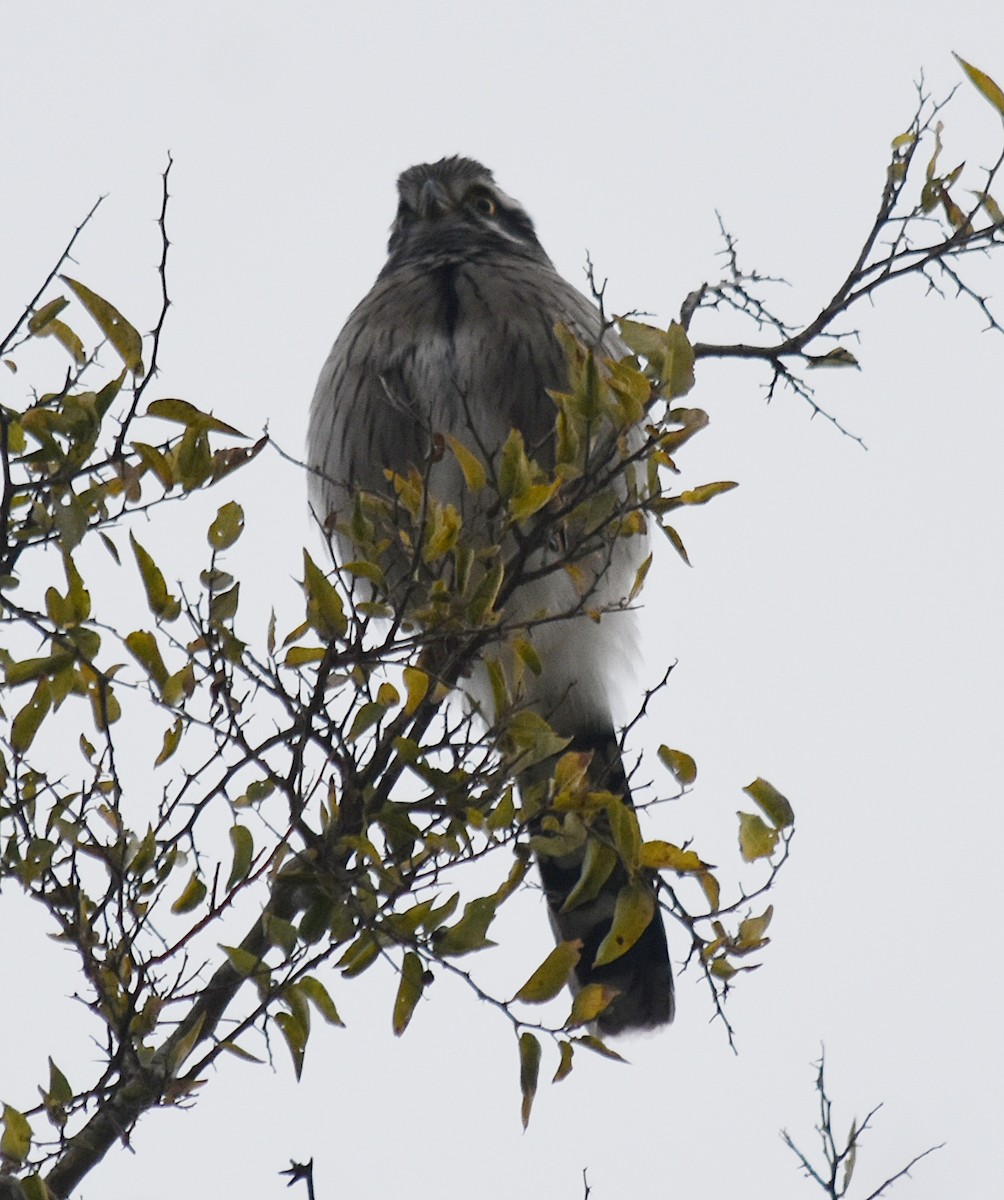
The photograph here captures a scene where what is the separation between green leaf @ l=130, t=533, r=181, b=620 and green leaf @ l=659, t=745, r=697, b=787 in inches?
35.1

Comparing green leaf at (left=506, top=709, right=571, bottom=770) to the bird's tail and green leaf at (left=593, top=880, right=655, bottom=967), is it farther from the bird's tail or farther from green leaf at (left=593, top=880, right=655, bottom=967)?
the bird's tail

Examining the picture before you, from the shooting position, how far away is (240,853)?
2332 millimetres

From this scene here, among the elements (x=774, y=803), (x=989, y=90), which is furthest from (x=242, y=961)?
(x=989, y=90)

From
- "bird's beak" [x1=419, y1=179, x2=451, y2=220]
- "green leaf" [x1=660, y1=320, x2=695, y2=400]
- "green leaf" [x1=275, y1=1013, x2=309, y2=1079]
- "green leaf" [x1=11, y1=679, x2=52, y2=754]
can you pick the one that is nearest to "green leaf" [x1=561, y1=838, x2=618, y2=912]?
"green leaf" [x1=275, y1=1013, x2=309, y2=1079]

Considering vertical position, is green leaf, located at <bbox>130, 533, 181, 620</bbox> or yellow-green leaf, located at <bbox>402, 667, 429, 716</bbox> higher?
green leaf, located at <bbox>130, 533, 181, 620</bbox>

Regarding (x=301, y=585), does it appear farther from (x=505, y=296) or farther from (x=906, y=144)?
(x=505, y=296)

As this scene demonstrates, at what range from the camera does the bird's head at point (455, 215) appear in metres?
4.84

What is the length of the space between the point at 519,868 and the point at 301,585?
0.59 metres

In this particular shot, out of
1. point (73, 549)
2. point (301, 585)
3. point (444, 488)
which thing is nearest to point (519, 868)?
point (301, 585)

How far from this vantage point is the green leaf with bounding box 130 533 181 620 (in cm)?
233

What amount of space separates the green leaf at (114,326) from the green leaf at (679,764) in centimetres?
110

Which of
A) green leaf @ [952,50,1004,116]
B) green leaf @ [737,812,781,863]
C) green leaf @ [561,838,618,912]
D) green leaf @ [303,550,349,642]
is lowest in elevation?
green leaf @ [561,838,618,912]

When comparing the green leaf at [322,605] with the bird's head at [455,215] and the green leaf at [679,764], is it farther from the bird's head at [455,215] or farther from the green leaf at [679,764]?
the bird's head at [455,215]

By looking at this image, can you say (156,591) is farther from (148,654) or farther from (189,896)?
(189,896)
